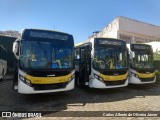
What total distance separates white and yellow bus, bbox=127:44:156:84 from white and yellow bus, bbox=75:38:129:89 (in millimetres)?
965

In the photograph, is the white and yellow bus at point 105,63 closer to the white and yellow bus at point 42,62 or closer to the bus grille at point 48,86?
the white and yellow bus at point 42,62

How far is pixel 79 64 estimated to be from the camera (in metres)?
11.4

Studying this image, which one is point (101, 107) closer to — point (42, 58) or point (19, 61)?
point (42, 58)

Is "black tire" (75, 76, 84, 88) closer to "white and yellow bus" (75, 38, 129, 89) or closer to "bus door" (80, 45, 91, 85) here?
"bus door" (80, 45, 91, 85)

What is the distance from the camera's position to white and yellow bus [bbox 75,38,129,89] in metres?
9.24

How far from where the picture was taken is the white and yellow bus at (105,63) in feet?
30.3

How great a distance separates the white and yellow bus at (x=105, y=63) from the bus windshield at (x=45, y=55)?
141 cm

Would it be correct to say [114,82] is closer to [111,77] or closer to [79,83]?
[111,77]

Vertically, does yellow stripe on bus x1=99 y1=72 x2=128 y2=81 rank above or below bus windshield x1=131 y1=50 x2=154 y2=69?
below

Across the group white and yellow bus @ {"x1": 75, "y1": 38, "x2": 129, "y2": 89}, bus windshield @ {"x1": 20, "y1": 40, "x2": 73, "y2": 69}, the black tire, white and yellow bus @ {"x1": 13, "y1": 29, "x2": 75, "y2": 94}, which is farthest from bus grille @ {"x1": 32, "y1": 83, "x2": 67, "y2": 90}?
the black tire

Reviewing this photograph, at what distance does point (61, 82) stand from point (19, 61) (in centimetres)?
198

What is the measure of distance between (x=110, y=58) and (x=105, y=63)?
0.43 m

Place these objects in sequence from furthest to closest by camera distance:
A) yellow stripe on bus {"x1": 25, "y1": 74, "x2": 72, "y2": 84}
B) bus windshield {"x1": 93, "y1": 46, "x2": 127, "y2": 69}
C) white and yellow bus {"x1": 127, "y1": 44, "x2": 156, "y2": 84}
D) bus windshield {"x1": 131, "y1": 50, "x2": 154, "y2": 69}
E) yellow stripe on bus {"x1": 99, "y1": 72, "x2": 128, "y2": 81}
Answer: bus windshield {"x1": 131, "y1": 50, "x2": 154, "y2": 69}
white and yellow bus {"x1": 127, "y1": 44, "x2": 156, "y2": 84}
bus windshield {"x1": 93, "y1": 46, "x2": 127, "y2": 69}
yellow stripe on bus {"x1": 99, "y1": 72, "x2": 128, "y2": 81}
yellow stripe on bus {"x1": 25, "y1": 74, "x2": 72, "y2": 84}

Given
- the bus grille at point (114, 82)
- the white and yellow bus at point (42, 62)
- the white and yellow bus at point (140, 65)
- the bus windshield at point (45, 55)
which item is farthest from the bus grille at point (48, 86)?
the white and yellow bus at point (140, 65)
